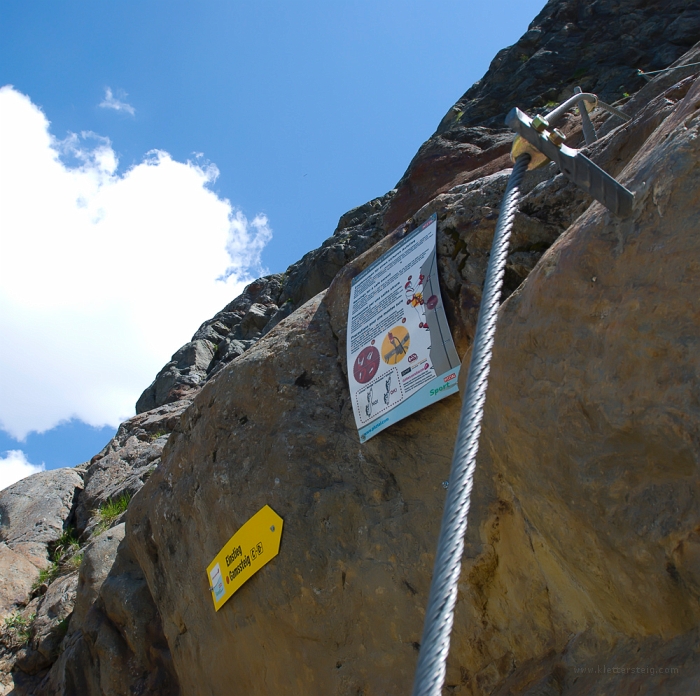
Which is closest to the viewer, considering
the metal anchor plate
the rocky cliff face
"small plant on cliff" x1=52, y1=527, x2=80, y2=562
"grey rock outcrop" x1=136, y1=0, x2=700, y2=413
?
the metal anchor plate

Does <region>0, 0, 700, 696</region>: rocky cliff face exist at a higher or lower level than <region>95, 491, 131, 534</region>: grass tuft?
lower

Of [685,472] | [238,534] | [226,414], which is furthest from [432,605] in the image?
[226,414]

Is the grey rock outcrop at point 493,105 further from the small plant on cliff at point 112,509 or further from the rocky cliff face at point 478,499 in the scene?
the small plant on cliff at point 112,509

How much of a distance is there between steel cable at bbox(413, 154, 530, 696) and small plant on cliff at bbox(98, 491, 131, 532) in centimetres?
723

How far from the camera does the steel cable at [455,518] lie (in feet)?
3.40

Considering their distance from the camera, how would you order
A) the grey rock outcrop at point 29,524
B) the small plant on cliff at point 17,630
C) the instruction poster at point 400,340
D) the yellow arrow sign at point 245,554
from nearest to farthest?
the instruction poster at point 400,340 → the yellow arrow sign at point 245,554 → the small plant on cliff at point 17,630 → the grey rock outcrop at point 29,524

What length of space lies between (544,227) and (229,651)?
297 centimetres

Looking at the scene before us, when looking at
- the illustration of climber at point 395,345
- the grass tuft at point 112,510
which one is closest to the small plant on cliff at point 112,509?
the grass tuft at point 112,510

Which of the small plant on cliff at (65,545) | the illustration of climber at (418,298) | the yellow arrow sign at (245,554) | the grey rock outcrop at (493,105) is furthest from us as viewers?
the grey rock outcrop at (493,105)

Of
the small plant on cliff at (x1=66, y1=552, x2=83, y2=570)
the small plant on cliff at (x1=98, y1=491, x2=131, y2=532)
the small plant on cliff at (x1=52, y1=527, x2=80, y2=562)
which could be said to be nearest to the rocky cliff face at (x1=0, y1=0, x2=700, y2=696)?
the small plant on cliff at (x1=66, y1=552, x2=83, y2=570)

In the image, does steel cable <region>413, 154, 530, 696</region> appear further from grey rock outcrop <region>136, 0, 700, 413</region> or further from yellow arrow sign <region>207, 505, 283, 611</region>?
grey rock outcrop <region>136, 0, 700, 413</region>

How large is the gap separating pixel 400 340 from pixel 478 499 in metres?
1.05

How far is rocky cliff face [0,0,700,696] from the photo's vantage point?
1919mm

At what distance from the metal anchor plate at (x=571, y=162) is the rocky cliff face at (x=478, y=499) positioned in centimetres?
22
